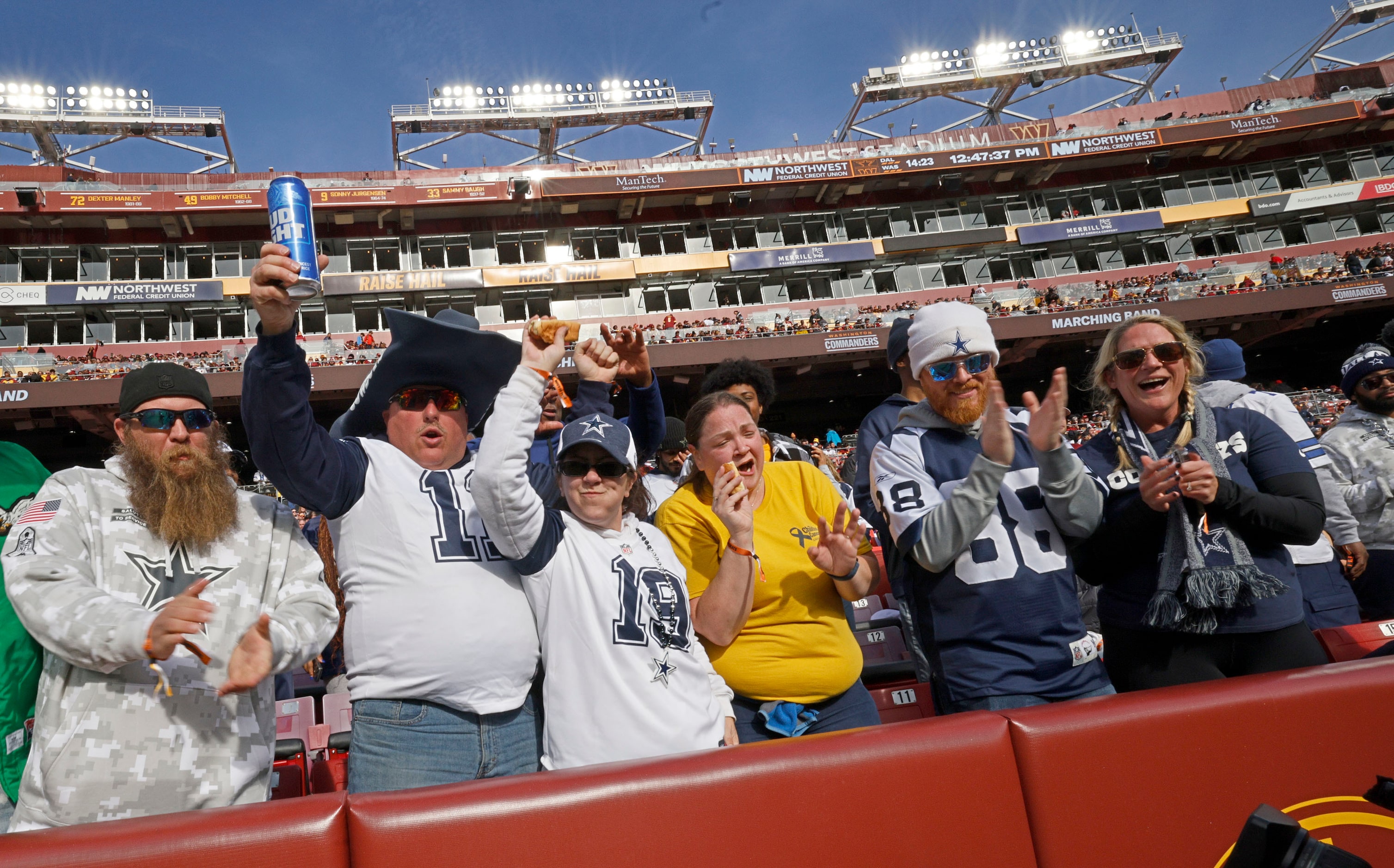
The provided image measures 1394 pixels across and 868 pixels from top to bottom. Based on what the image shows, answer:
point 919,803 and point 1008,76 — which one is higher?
point 1008,76

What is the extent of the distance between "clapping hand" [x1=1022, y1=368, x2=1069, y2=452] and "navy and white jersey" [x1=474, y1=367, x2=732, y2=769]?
116cm

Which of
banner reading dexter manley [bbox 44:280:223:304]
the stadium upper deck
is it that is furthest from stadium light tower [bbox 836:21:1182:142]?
banner reading dexter manley [bbox 44:280:223:304]

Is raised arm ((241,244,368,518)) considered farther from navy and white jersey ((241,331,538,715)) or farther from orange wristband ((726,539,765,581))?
orange wristband ((726,539,765,581))

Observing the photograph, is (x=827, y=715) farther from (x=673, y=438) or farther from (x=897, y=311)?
(x=897, y=311)

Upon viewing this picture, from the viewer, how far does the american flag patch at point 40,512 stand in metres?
1.86

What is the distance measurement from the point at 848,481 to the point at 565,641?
4.69 metres

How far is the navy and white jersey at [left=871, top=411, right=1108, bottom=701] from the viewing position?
7.13 ft

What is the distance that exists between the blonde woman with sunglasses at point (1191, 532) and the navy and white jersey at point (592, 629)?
1.30 m

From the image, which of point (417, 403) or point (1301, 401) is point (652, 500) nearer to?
point (417, 403)

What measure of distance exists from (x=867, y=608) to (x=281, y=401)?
3835 mm

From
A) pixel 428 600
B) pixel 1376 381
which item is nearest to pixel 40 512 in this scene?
pixel 428 600

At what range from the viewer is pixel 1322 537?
348 centimetres

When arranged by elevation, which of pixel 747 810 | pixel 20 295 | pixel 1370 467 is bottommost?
pixel 747 810

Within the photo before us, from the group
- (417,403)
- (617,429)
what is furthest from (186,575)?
(617,429)
